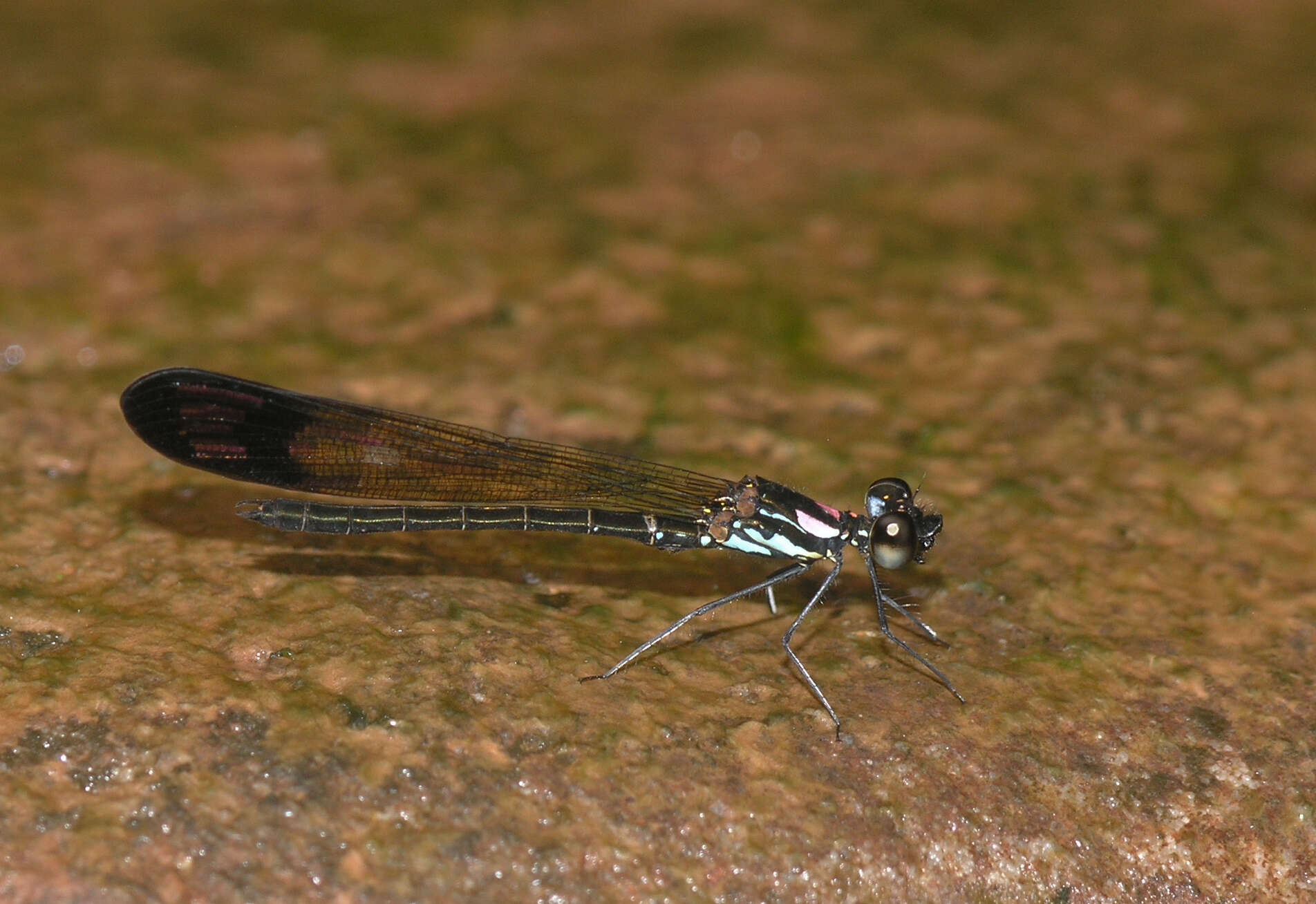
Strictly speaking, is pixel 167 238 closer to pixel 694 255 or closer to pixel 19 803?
pixel 694 255

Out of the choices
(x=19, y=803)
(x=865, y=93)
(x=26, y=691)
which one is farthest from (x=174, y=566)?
(x=865, y=93)

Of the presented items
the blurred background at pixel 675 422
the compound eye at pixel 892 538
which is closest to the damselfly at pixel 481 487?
the compound eye at pixel 892 538

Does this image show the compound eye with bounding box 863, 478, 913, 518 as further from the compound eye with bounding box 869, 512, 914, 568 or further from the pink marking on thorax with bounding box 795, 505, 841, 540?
the pink marking on thorax with bounding box 795, 505, 841, 540

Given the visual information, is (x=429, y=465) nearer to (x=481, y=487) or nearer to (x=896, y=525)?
(x=481, y=487)

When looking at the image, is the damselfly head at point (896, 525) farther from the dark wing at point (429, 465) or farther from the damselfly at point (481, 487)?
the dark wing at point (429, 465)

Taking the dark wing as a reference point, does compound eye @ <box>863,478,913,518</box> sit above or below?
above

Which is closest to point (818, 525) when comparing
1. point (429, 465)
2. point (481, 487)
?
point (481, 487)

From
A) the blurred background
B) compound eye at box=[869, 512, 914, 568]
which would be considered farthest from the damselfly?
the blurred background
